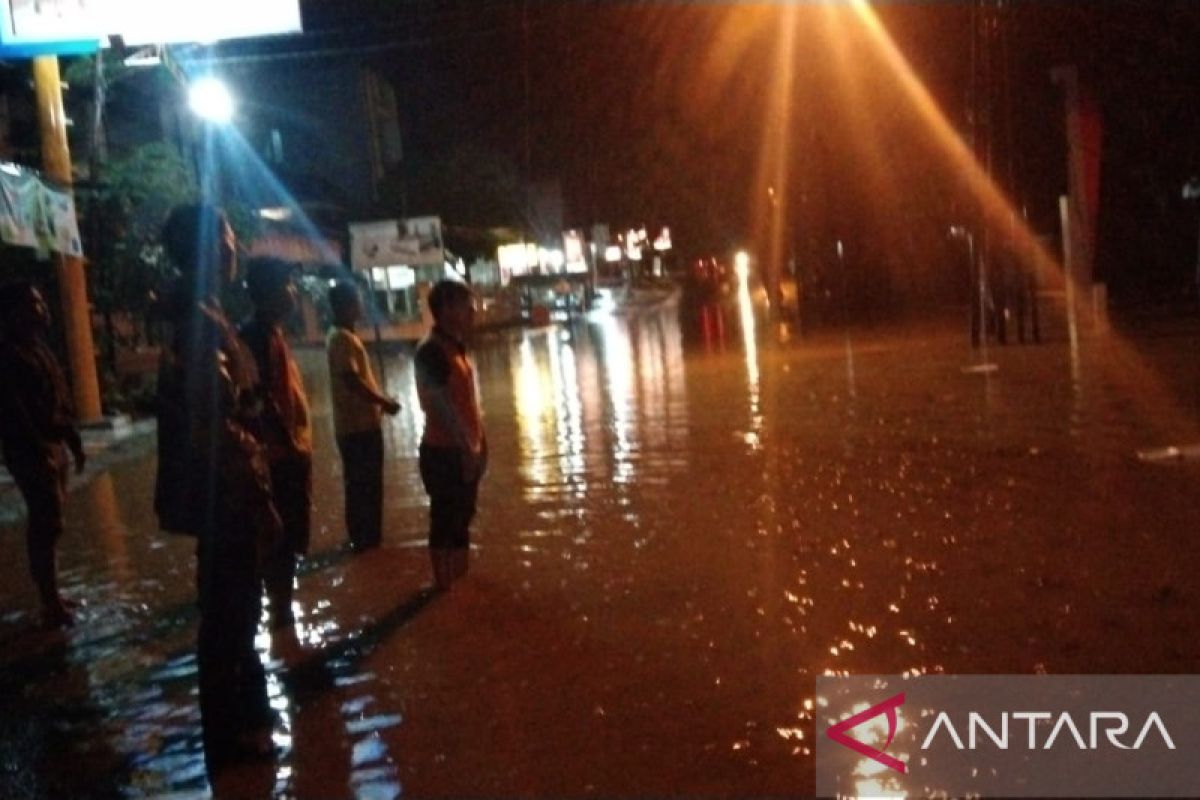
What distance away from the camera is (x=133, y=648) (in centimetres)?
718

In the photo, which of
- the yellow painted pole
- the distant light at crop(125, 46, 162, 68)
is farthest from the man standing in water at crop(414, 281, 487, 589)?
the distant light at crop(125, 46, 162, 68)

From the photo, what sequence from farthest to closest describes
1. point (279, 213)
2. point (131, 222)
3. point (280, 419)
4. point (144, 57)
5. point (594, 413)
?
point (279, 213) < point (131, 222) < point (144, 57) < point (594, 413) < point (280, 419)

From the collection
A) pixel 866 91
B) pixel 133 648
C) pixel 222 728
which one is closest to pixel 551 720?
pixel 222 728

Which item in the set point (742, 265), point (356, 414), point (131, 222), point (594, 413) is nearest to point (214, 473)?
point (356, 414)

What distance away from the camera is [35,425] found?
7.54 metres

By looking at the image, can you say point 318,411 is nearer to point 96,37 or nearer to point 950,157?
point 96,37

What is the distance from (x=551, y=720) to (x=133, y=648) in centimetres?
273

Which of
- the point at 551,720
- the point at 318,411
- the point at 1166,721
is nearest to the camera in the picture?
the point at 1166,721

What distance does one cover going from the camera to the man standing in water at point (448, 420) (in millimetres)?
7582
